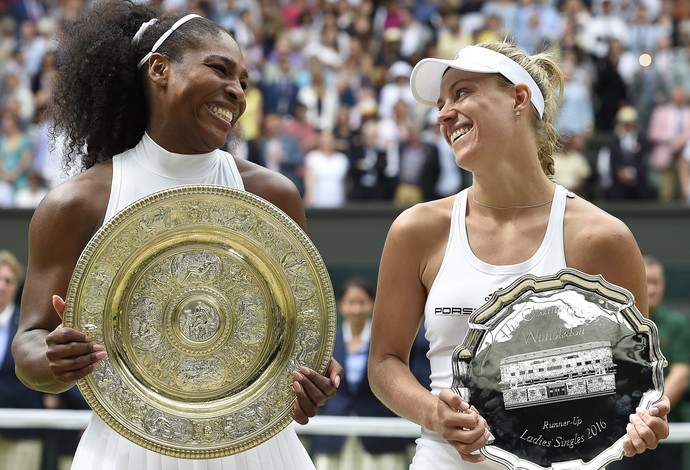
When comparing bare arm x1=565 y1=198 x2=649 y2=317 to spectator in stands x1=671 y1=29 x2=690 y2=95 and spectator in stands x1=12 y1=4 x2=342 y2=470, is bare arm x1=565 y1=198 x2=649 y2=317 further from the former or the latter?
spectator in stands x1=671 y1=29 x2=690 y2=95

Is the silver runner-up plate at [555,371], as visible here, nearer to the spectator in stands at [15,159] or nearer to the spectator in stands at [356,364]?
the spectator in stands at [356,364]

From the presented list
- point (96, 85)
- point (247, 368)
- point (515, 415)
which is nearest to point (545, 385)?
point (515, 415)

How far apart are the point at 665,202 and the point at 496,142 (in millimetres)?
8934

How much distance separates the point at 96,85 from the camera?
11.4ft

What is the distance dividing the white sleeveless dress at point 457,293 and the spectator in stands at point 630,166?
855cm

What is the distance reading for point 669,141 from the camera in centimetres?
1160

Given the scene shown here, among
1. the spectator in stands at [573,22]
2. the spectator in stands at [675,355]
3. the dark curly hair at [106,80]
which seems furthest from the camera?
the spectator in stands at [573,22]

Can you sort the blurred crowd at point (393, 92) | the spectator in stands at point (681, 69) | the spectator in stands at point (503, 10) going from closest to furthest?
1. the blurred crowd at point (393, 92)
2. the spectator in stands at point (681, 69)
3. the spectator in stands at point (503, 10)

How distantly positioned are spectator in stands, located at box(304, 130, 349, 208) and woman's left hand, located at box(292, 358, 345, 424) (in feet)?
27.9

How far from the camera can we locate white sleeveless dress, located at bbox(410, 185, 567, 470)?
3039mm

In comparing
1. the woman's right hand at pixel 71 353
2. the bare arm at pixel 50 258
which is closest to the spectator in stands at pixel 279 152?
the bare arm at pixel 50 258

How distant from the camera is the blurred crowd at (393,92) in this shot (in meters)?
11.6

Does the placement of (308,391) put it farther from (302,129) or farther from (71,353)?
(302,129)

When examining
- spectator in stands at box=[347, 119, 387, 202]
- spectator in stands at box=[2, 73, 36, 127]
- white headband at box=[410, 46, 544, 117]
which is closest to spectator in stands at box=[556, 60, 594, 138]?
spectator in stands at box=[347, 119, 387, 202]
